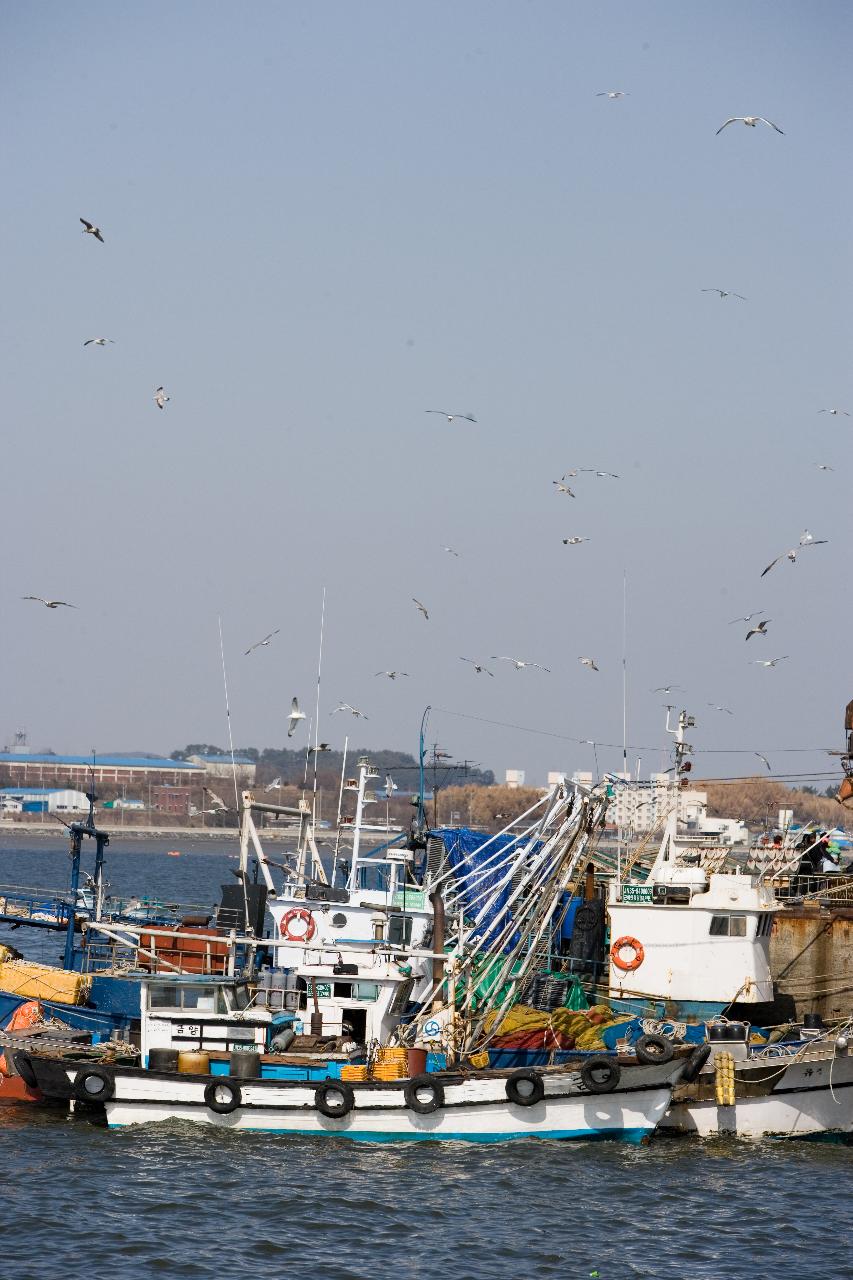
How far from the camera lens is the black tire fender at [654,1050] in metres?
26.7

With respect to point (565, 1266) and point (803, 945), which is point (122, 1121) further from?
point (803, 945)

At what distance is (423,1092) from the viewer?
26.5 metres

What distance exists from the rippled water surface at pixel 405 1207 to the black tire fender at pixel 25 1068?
2.29 feet

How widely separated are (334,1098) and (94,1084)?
14.1 ft

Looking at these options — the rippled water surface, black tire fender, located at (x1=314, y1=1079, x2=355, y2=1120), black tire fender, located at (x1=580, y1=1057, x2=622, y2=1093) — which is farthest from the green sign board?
black tire fender, located at (x1=314, y1=1079, x2=355, y2=1120)

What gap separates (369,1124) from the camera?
26.7 m

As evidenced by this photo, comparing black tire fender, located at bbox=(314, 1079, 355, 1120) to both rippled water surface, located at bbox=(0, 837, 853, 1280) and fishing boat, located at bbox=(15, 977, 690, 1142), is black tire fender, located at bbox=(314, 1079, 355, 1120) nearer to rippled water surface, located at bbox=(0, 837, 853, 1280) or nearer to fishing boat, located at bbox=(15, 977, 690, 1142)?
fishing boat, located at bbox=(15, 977, 690, 1142)

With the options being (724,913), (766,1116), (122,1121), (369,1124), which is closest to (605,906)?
(724,913)

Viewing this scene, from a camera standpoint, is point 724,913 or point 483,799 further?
point 483,799

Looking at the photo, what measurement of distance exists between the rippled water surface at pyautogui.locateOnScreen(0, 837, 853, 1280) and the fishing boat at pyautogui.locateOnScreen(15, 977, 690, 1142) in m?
0.33

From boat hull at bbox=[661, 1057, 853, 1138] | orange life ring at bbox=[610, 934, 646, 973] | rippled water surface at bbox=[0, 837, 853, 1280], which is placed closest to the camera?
rippled water surface at bbox=[0, 837, 853, 1280]

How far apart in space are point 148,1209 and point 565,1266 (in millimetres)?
6289

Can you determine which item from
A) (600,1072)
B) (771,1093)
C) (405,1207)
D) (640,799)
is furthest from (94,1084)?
(640,799)

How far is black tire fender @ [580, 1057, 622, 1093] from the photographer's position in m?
26.6
